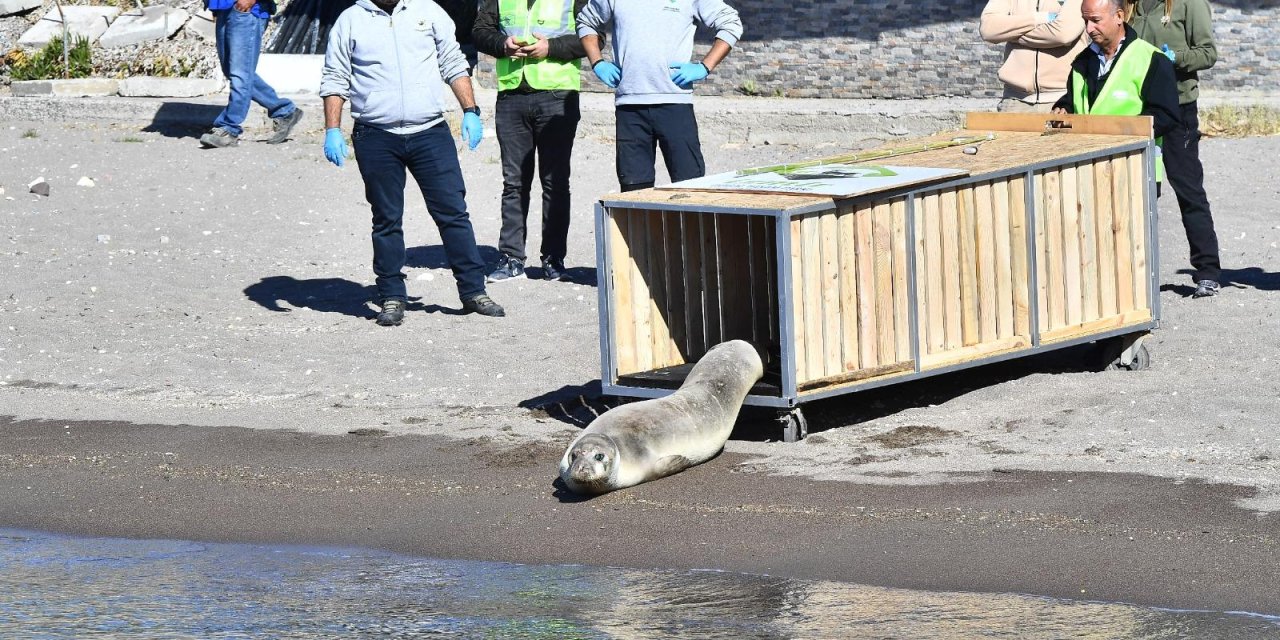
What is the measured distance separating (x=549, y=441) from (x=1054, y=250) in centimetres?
250

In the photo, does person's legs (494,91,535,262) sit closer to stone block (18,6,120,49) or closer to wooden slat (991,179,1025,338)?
wooden slat (991,179,1025,338)

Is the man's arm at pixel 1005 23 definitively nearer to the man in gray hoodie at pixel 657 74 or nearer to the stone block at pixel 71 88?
the man in gray hoodie at pixel 657 74

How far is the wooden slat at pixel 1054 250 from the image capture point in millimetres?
7898

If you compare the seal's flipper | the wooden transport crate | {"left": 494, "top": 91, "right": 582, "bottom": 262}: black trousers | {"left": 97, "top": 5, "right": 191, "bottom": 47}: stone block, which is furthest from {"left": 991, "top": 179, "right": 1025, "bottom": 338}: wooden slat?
{"left": 97, "top": 5, "right": 191, "bottom": 47}: stone block

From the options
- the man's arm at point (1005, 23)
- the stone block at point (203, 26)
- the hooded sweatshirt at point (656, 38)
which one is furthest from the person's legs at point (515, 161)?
the stone block at point (203, 26)

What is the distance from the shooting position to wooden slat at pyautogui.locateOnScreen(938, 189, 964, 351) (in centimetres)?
754

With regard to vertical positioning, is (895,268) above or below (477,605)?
above

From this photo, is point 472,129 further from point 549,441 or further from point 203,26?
Result: point 203,26

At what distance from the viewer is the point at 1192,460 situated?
6.71 m

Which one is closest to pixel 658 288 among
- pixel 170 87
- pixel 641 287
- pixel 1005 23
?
pixel 641 287

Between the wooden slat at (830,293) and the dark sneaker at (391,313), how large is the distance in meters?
3.62

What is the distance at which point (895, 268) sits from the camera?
290 inches

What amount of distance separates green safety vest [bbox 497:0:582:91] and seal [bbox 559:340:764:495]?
3877mm

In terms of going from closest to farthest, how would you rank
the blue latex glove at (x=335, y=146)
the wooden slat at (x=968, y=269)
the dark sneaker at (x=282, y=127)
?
the wooden slat at (x=968, y=269) → the blue latex glove at (x=335, y=146) → the dark sneaker at (x=282, y=127)
